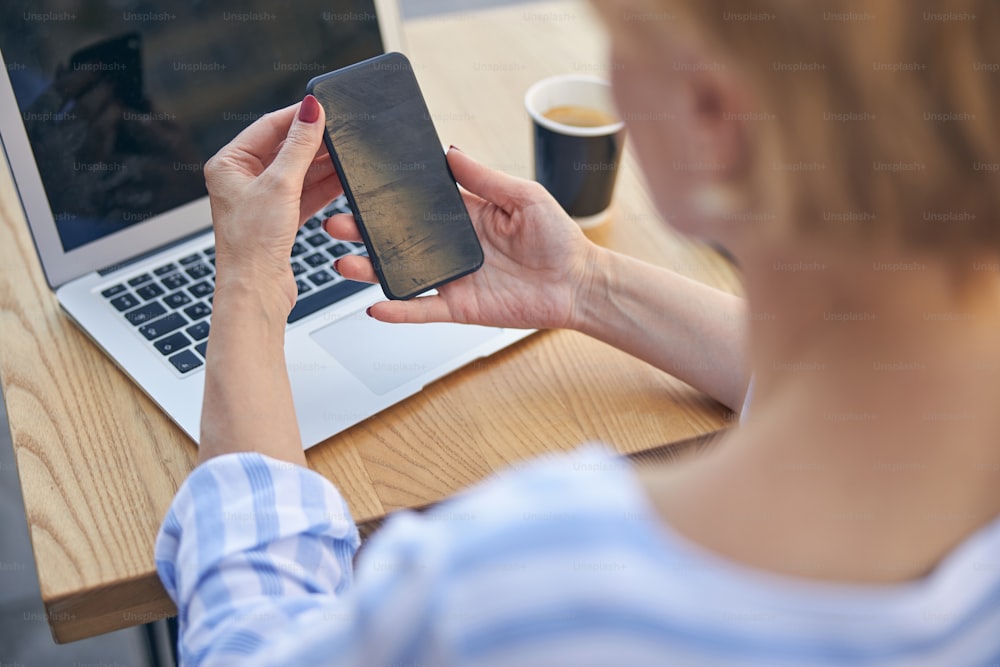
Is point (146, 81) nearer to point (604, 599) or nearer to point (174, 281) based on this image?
point (174, 281)

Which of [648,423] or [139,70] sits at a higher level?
[139,70]

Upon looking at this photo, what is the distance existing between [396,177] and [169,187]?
0.25m

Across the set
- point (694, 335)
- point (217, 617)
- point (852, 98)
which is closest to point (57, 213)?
point (217, 617)

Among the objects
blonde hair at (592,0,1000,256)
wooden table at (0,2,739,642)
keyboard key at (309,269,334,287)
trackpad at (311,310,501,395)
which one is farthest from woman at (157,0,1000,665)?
keyboard key at (309,269,334,287)

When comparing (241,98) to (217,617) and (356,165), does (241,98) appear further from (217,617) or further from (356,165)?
(217,617)

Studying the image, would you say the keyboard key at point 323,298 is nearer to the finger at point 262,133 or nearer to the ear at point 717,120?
the finger at point 262,133

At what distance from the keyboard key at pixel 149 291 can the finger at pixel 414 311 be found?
0.21m

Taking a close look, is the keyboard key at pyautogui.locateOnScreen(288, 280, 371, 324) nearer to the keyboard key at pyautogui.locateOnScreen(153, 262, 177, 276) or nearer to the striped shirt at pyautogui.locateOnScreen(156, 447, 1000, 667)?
the keyboard key at pyautogui.locateOnScreen(153, 262, 177, 276)

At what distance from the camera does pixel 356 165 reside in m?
0.79

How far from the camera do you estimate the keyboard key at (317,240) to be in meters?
0.91

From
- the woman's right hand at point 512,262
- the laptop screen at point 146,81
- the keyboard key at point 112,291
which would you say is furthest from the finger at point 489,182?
the keyboard key at point 112,291

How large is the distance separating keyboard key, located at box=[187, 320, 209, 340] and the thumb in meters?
0.16

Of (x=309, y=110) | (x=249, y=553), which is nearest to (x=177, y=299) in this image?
(x=309, y=110)

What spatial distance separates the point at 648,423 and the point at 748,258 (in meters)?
0.36
